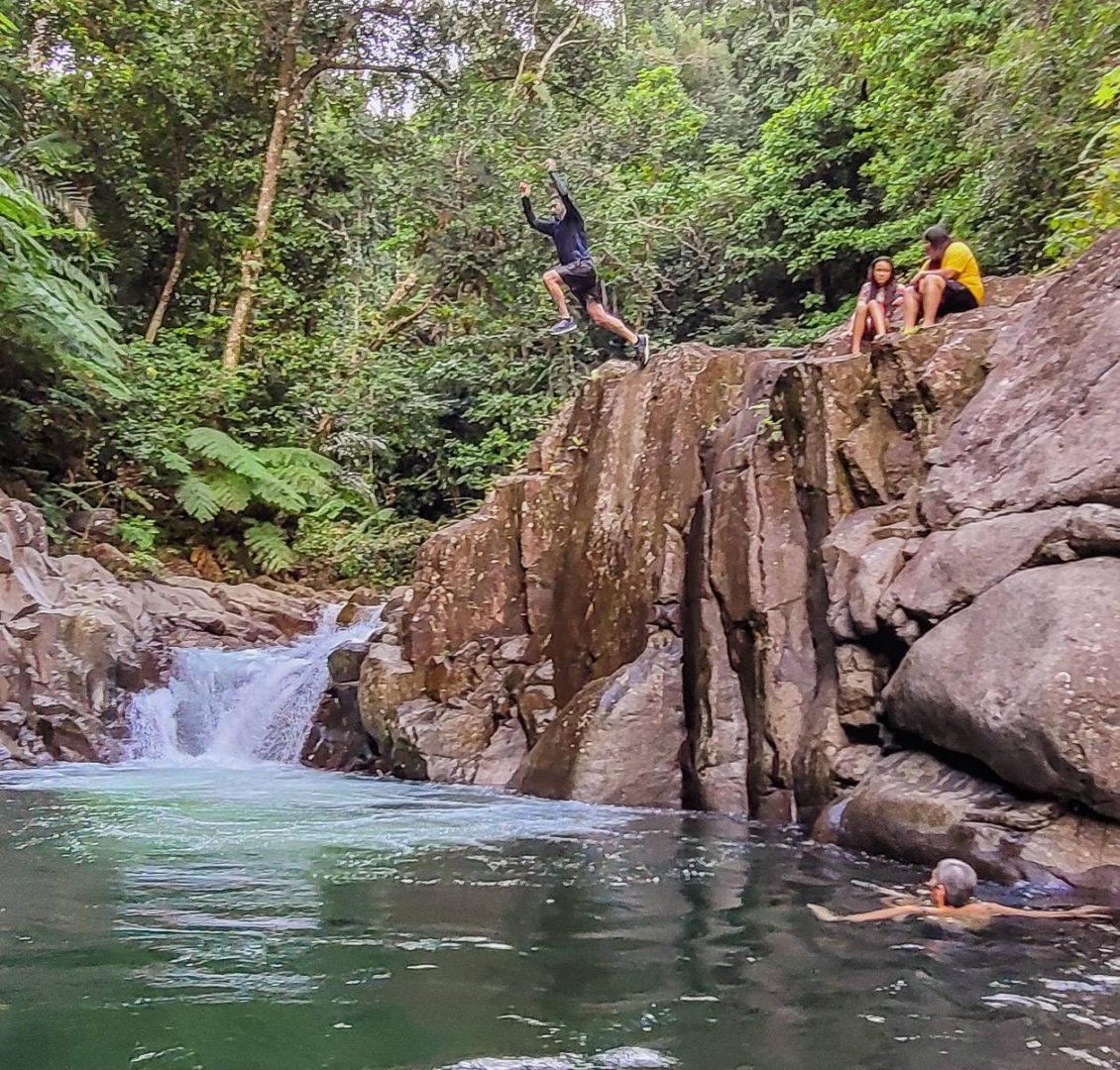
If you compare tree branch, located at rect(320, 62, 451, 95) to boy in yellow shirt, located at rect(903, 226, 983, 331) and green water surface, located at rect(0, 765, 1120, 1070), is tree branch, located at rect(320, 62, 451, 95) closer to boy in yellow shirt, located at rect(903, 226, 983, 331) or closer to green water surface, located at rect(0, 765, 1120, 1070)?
boy in yellow shirt, located at rect(903, 226, 983, 331)

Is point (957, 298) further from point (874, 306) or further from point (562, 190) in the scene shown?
point (562, 190)

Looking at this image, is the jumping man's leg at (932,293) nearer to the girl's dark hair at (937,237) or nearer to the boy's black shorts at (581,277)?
the girl's dark hair at (937,237)

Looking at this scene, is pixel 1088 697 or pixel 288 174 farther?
pixel 288 174

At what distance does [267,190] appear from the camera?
64.0 ft

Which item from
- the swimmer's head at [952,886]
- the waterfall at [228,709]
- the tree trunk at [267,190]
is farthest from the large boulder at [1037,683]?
the tree trunk at [267,190]

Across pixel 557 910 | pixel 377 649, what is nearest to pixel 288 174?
pixel 377 649

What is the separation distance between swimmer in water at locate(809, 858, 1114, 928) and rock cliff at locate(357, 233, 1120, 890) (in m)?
0.52

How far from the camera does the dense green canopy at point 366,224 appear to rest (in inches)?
672

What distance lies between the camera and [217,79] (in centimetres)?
1980

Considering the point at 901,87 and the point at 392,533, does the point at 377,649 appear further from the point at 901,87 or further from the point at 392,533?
the point at 901,87

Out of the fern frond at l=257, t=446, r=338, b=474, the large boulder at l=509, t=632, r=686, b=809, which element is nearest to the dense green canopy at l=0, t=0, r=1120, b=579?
the fern frond at l=257, t=446, r=338, b=474

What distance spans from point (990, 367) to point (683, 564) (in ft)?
10.3

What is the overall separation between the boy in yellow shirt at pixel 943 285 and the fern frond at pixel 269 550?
11550 millimetres

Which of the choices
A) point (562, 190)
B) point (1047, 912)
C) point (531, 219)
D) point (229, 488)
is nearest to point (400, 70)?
point (229, 488)
